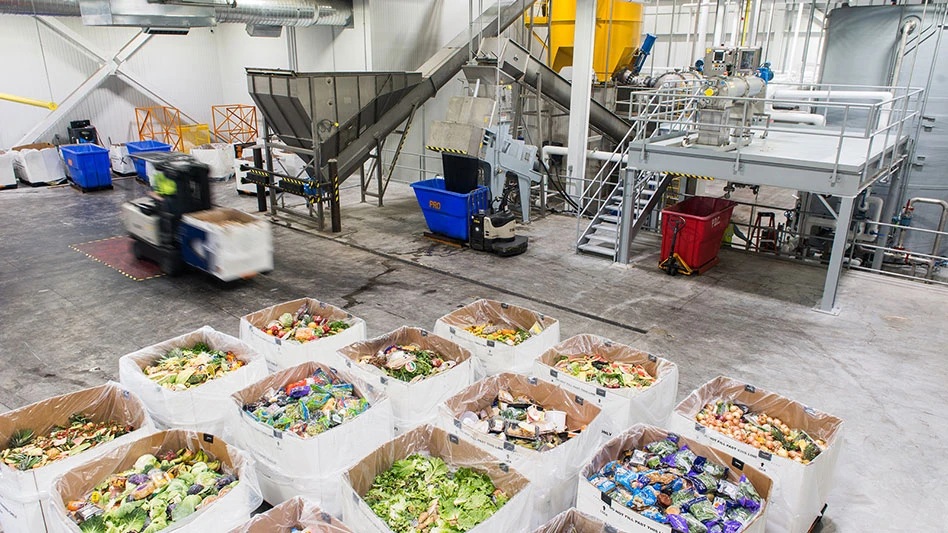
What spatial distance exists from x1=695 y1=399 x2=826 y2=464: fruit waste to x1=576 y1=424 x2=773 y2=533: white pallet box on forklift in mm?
A: 376

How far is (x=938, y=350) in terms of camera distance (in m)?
8.09

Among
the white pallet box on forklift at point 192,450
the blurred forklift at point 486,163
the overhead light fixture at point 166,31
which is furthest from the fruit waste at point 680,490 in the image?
the overhead light fixture at point 166,31

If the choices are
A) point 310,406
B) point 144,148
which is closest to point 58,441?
point 310,406

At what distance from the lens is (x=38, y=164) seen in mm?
17125

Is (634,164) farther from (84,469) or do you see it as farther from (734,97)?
(84,469)

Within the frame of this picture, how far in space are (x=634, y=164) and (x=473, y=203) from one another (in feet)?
10.5

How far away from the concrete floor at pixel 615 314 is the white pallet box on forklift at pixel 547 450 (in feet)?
7.00

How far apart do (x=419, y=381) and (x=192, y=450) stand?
1878 mm

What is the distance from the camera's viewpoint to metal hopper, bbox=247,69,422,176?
12.4 m

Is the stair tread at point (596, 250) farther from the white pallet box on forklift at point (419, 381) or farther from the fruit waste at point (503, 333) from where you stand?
the white pallet box on forklift at point (419, 381)

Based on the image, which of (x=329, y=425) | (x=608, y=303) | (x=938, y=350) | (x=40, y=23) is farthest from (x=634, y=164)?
(x=40, y=23)

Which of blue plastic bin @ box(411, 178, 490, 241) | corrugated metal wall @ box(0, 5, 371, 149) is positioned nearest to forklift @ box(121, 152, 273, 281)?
blue plastic bin @ box(411, 178, 490, 241)

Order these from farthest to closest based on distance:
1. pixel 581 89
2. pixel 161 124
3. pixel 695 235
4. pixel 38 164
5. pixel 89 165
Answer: pixel 161 124 → pixel 38 164 → pixel 89 165 → pixel 581 89 → pixel 695 235

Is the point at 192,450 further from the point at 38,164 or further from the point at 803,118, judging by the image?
the point at 38,164
